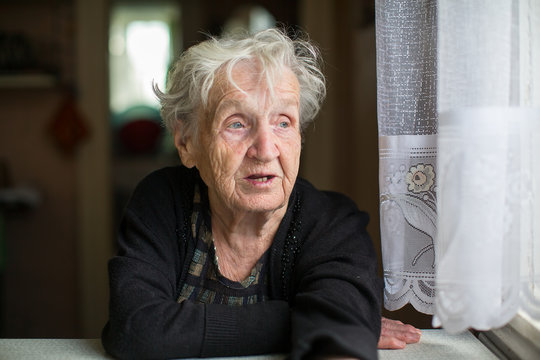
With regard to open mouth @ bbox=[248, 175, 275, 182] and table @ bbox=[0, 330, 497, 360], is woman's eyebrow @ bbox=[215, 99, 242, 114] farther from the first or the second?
table @ bbox=[0, 330, 497, 360]

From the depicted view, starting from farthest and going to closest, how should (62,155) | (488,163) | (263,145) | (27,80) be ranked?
(62,155) → (27,80) → (263,145) → (488,163)

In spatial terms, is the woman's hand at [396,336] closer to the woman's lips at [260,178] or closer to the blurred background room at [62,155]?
the woman's lips at [260,178]

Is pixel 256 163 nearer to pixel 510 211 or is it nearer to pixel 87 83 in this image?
pixel 510 211

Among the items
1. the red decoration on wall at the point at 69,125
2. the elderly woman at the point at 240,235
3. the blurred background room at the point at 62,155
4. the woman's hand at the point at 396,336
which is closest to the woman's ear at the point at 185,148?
the elderly woman at the point at 240,235

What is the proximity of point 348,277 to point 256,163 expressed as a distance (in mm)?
287

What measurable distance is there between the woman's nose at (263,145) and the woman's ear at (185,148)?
0.18m

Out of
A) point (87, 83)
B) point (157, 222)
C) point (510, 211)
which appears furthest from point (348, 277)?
point (87, 83)

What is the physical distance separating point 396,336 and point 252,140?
0.48 m

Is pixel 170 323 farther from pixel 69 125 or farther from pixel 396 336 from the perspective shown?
pixel 69 125

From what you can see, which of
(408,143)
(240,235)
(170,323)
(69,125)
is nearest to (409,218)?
(408,143)

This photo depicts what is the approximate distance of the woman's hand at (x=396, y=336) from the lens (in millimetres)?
1096

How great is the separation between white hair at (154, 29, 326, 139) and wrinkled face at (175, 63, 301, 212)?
2 cm

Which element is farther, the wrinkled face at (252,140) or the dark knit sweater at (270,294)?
the wrinkled face at (252,140)

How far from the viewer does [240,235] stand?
49.6 inches
